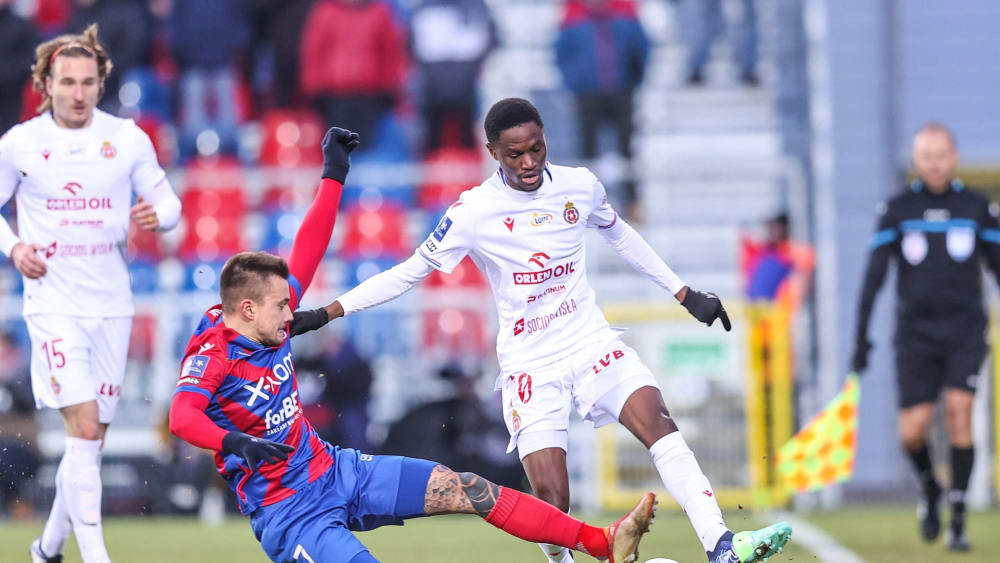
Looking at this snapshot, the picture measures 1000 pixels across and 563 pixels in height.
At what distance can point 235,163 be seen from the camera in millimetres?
15344

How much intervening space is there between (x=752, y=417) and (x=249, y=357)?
7.95 metres

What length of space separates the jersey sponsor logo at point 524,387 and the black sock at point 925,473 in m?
3.70

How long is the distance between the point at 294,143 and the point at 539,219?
30.7 feet

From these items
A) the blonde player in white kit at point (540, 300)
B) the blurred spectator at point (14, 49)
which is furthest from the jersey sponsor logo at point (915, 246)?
the blurred spectator at point (14, 49)

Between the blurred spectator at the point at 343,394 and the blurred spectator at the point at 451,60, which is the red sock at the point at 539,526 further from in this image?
the blurred spectator at the point at 451,60

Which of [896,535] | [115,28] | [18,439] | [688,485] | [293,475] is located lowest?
[896,535]

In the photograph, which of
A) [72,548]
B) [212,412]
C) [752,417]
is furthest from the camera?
[752,417]

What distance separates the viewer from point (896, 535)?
10227 mm

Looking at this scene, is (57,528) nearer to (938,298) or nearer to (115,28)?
(938,298)

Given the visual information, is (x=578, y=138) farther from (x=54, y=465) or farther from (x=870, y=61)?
(x=54, y=465)

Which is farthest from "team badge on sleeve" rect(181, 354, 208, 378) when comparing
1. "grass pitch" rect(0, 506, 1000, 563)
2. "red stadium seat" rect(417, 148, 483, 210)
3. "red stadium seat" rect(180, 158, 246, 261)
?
"red stadium seat" rect(417, 148, 483, 210)

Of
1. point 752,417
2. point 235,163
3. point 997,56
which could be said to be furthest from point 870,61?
point 235,163

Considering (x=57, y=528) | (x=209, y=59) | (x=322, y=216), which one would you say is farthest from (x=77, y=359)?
A: (x=209, y=59)

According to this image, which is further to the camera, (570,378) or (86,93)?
(86,93)
